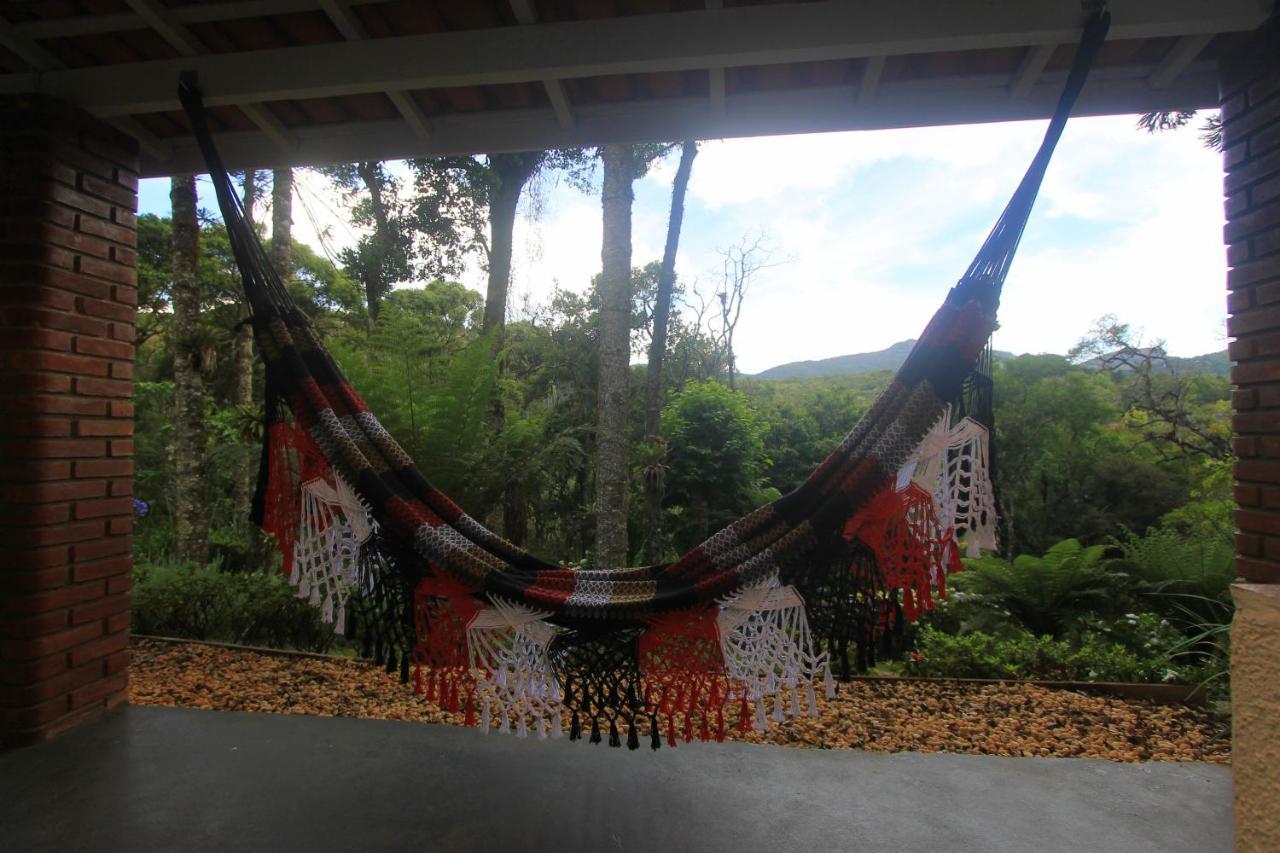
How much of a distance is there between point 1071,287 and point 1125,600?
9313 mm

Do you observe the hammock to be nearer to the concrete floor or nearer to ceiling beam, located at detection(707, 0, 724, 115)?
the concrete floor

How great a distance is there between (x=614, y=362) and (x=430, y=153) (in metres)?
2.60

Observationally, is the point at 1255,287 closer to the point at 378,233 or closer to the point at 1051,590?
the point at 1051,590

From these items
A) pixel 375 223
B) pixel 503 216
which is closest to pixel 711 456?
pixel 503 216

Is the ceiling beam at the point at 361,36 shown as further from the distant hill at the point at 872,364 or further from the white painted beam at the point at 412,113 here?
the distant hill at the point at 872,364

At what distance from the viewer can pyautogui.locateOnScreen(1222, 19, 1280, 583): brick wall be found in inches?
52.5

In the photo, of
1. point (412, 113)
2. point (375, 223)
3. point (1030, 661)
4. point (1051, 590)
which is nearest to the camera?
point (412, 113)

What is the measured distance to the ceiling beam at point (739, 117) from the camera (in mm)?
1602

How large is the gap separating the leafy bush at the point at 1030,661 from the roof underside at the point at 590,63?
6.25 feet

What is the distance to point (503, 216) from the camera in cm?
733

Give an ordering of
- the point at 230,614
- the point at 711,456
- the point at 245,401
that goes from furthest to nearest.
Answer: the point at 245,401 < the point at 711,456 < the point at 230,614

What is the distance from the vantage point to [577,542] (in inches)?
263

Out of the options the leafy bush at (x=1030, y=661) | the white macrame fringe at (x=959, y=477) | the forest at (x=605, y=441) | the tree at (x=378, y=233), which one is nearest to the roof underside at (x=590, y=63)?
the forest at (x=605, y=441)

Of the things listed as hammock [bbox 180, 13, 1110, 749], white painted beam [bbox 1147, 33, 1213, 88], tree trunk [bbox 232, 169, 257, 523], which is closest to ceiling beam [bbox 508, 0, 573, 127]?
hammock [bbox 180, 13, 1110, 749]
